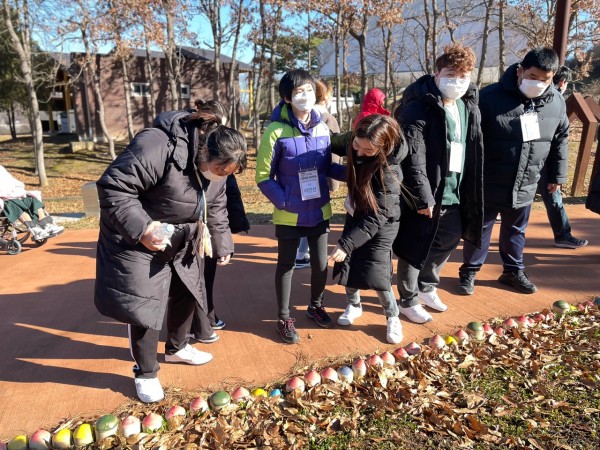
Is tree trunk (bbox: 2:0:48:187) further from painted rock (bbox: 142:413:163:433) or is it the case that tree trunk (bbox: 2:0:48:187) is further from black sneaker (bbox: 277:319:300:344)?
painted rock (bbox: 142:413:163:433)

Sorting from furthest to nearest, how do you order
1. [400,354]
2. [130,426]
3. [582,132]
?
[582,132]
[400,354]
[130,426]

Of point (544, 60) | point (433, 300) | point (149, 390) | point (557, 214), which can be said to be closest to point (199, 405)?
point (149, 390)

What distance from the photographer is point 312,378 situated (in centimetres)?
273

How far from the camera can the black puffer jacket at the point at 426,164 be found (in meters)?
3.22

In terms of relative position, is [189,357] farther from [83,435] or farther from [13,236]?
[13,236]

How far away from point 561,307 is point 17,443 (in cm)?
368

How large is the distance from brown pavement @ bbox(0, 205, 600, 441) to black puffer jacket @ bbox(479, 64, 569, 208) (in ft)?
2.96

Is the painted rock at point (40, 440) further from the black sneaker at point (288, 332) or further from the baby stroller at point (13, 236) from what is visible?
the baby stroller at point (13, 236)

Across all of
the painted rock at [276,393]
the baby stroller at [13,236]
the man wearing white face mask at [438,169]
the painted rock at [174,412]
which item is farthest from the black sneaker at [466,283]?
the baby stroller at [13,236]

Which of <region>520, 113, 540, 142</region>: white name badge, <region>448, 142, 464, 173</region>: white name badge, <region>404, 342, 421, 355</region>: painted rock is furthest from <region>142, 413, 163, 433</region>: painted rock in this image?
<region>520, 113, 540, 142</region>: white name badge

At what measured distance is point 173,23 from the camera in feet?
54.0

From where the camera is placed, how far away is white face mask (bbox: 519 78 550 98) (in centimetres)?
353

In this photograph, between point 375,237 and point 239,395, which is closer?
point 239,395

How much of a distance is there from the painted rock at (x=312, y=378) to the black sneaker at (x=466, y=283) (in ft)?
6.10
